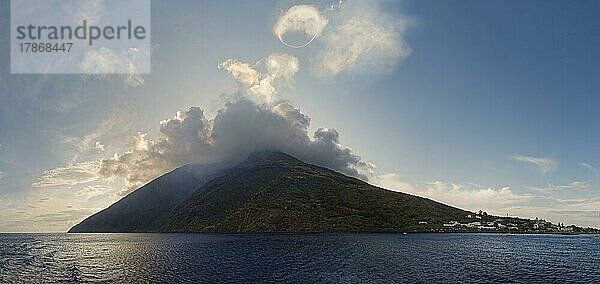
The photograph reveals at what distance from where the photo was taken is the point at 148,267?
137375 mm

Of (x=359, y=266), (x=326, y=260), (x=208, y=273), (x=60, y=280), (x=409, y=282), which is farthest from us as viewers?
(x=326, y=260)

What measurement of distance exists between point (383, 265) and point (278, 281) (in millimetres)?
47364

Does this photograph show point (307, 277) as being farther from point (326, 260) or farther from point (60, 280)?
point (60, 280)

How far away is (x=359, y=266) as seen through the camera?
131000 mm

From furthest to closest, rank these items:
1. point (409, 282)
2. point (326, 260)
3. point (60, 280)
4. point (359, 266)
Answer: point (326, 260) → point (359, 266) → point (60, 280) → point (409, 282)

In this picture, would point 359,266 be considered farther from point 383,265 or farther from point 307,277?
point 307,277

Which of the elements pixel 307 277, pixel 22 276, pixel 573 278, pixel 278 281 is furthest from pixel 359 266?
pixel 22 276

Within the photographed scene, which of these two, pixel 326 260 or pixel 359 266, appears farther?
pixel 326 260

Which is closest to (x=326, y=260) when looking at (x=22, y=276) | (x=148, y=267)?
(x=148, y=267)

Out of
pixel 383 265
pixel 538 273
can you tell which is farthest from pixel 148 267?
pixel 538 273

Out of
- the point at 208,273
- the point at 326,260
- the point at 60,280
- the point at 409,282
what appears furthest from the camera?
the point at 326,260

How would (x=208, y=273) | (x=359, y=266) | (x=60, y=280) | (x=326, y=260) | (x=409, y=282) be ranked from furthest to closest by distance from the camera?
(x=326, y=260) < (x=359, y=266) < (x=208, y=273) < (x=60, y=280) < (x=409, y=282)

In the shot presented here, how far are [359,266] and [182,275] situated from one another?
2249 inches

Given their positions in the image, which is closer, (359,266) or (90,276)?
(90,276)
